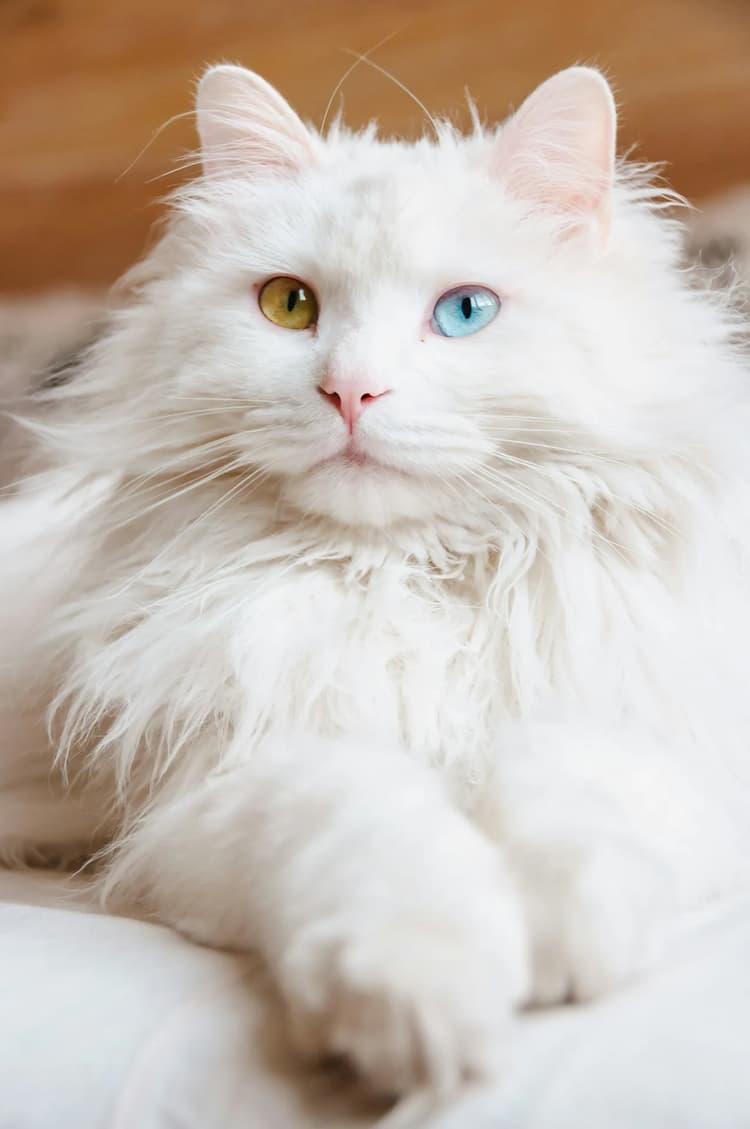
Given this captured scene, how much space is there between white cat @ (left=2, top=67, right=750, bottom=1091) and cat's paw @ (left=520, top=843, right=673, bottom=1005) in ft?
0.24

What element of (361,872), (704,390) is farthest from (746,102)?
(361,872)

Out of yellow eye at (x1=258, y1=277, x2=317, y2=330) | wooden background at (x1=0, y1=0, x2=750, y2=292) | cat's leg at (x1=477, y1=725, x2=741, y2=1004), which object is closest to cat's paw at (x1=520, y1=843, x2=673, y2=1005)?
cat's leg at (x1=477, y1=725, x2=741, y2=1004)

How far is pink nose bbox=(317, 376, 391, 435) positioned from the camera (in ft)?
3.80

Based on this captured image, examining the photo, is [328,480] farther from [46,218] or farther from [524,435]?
[46,218]

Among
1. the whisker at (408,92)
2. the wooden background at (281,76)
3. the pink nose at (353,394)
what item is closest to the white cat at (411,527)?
the pink nose at (353,394)

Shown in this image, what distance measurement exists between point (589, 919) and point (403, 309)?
2.37 feet

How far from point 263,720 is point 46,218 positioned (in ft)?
7.43

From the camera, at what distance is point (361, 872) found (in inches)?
33.1

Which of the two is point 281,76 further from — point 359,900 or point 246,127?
point 359,900

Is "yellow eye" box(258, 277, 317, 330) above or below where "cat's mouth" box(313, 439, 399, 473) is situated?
above

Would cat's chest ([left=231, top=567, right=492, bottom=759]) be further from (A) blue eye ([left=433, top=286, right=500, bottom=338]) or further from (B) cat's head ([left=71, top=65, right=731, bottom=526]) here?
(A) blue eye ([left=433, top=286, right=500, bottom=338])

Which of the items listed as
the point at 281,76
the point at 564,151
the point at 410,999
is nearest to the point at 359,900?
the point at 410,999

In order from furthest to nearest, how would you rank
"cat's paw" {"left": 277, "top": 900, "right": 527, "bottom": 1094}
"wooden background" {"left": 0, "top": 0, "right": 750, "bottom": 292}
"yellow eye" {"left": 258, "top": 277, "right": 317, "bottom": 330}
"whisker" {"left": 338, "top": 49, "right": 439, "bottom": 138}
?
"wooden background" {"left": 0, "top": 0, "right": 750, "bottom": 292}, "whisker" {"left": 338, "top": 49, "right": 439, "bottom": 138}, "yellow eye" {"left": 258, "top": 277, "right": 317, "bottom": 330}, "cat's paw" {"left": 277, "top": 900, "right": 527, "bottom": 1094}

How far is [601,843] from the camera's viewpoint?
34.1 inches
